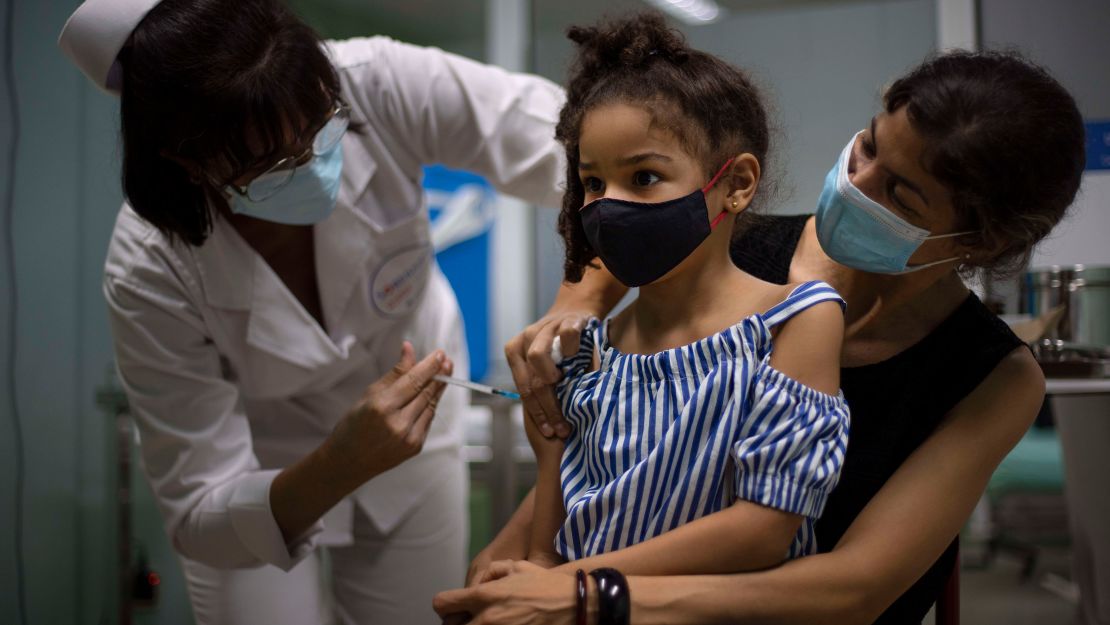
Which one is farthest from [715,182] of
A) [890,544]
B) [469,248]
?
[469,248]


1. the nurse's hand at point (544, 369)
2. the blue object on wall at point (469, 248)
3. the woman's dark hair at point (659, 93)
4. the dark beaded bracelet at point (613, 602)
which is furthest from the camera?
the blue object on wall at point (469, 248)

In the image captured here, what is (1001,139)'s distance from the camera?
100 cm

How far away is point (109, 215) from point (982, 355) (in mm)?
1894

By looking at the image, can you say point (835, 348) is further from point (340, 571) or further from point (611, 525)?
point (340, 571)

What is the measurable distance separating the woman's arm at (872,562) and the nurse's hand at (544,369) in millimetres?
222

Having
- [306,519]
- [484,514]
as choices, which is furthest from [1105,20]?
[484,514]

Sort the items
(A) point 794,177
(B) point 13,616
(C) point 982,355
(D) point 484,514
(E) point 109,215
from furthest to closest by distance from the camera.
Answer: (D) point 484,514, (E) point 109,215, (B) point 13,616, (A) point 794,177, (C) point 982,355

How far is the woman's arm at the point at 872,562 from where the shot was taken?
1002mm

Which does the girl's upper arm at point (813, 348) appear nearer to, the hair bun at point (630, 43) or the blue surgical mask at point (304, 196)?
the hair bun at point (630, 43)

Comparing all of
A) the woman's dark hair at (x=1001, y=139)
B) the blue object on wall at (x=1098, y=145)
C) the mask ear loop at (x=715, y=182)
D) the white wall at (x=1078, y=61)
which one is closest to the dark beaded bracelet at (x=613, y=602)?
the mask ear loop at (x=715, y=182)

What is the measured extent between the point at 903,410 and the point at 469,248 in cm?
271

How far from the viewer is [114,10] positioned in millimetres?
1263

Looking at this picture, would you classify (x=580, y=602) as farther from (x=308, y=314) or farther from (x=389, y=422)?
(x=308, y=314)

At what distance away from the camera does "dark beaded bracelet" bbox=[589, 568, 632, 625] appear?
38.4 inches
